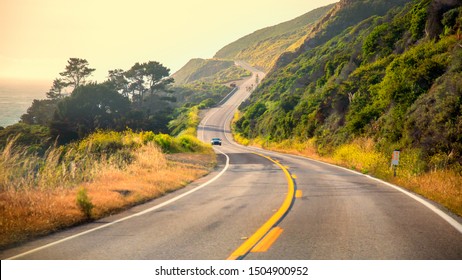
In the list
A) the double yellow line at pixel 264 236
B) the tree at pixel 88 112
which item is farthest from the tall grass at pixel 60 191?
the tree at pixel 88 112

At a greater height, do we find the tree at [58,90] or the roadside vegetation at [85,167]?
the tree at [58,90]

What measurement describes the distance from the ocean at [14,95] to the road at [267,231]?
3.21m

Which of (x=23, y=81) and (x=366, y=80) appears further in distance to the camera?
(x=366, y=80)

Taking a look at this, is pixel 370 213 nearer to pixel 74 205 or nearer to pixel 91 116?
pixel 74 205

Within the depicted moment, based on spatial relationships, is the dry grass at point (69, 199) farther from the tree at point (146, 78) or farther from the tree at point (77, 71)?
the tree at point (146, 78)

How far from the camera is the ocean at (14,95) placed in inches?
293

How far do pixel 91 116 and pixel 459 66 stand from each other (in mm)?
39909

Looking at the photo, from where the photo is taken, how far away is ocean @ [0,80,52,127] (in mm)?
7449

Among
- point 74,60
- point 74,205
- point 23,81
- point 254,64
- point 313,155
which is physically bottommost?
point 313,155

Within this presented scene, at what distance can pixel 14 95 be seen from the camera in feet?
27.4

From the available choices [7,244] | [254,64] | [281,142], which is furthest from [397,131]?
[254,64]

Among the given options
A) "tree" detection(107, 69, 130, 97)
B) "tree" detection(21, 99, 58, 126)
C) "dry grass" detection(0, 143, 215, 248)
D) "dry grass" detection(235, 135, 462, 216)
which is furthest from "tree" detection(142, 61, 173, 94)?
"dry grass" detection(0, 143, 215, 248)

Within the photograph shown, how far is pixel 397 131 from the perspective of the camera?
1803cm

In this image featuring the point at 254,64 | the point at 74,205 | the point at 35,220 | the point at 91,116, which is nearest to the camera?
the point at 35,220
